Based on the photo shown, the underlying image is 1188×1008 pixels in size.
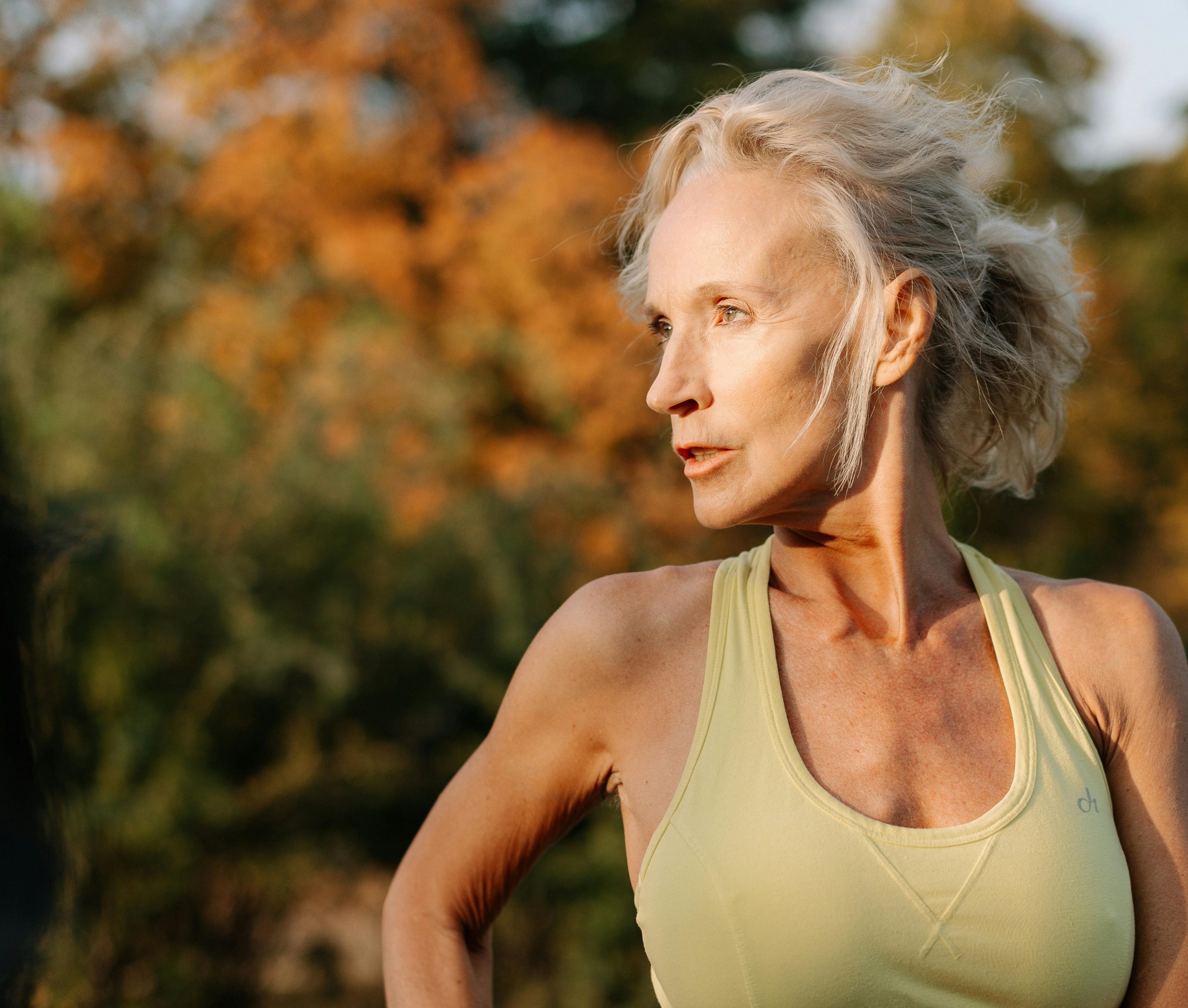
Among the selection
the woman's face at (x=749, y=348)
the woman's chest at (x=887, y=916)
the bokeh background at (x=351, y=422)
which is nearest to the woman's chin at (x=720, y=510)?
the woman's face at (x=749, y=348)

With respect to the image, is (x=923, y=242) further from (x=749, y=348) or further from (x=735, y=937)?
(x=735, y=937)

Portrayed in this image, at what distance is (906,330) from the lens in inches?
58.0

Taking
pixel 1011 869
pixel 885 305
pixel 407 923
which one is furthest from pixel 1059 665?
pixel 407 923

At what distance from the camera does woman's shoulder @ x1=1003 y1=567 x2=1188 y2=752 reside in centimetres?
144

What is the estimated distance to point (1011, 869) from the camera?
4.29 ft

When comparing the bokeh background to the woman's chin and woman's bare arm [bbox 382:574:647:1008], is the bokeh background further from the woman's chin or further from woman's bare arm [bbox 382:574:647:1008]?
woman's bare arm [bbox 382:574:647:1008]

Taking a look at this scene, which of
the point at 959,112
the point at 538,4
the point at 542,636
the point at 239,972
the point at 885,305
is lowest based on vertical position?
the point at 239,972

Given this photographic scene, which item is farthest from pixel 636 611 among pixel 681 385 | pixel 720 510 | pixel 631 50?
pixel 631 50

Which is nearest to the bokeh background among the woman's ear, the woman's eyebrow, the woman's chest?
the woman's ear

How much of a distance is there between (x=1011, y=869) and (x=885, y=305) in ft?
2.12

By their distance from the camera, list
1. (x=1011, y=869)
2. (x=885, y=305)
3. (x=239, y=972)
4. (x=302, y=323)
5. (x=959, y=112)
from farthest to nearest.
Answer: (x=302, y=323) → (x=239, y=972) → (x=959, y=112) → (x=885, y=305) → (x=1011, y=869)

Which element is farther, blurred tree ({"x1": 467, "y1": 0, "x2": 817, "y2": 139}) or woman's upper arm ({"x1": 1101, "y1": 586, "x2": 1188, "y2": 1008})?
blurred tree ({"x1": 467, "y1": 0, "x2": 817, "y2": 139})

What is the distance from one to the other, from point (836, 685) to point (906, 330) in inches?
17.1

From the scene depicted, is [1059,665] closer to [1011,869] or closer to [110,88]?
[1011,869]
